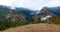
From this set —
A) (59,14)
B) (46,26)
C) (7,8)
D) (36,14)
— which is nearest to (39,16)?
(36,14)

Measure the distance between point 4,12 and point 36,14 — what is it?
242cm

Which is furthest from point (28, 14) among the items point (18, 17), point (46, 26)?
point (46, 26)

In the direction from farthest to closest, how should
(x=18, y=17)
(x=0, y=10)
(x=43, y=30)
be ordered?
(x=0, y=10) < (x=18, y=17) < (x=43, y=30)

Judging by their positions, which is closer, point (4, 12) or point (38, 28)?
point (38, 28)

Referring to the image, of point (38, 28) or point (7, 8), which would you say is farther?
point (7, 8)

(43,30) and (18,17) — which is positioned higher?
(43,30)

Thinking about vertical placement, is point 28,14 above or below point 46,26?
below

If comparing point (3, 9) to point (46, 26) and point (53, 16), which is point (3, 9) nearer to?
point (53, 16)

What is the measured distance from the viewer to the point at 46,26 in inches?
228

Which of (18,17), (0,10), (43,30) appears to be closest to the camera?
(43,30)

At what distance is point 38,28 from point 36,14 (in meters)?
7.13

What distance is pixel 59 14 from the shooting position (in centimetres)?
1252

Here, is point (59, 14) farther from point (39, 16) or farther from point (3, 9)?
point (3, 9)

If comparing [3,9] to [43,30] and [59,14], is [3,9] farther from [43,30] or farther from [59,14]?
[43,30]
